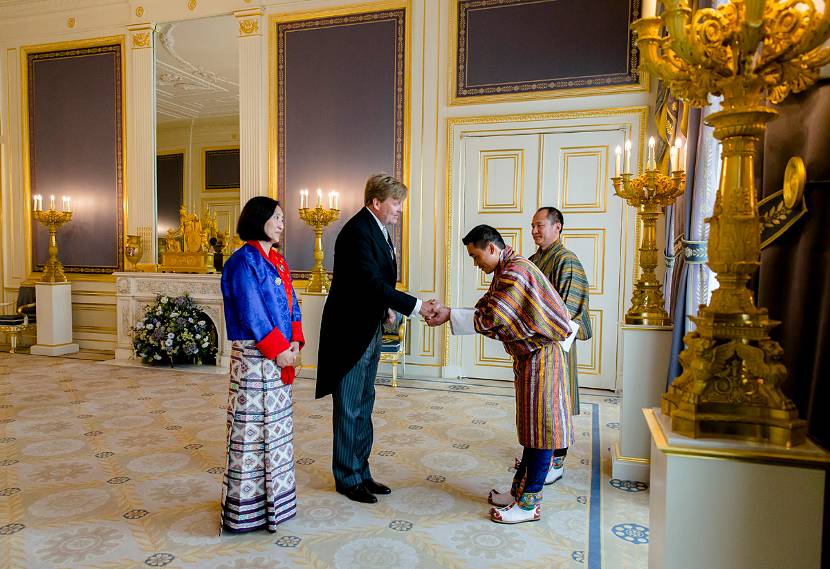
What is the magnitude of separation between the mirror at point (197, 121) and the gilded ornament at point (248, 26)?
0.23 m

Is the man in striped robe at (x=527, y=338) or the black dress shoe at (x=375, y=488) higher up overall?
the man in striped robe at (x=527, y=338)

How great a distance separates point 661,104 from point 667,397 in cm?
Answer: 398

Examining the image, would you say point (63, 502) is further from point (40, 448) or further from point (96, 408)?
point (96, 408)

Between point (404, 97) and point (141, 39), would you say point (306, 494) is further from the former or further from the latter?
point (141, 39)

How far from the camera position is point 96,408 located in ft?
15.8

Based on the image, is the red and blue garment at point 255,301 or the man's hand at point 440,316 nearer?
the red and blue garment at point 255,301

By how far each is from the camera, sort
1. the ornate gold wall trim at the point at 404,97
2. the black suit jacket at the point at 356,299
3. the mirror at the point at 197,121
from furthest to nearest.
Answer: the mirror at the point at 197,121, the ornate gold wall trim at the point at 404,97, the black suit jacket at the point at 356,299

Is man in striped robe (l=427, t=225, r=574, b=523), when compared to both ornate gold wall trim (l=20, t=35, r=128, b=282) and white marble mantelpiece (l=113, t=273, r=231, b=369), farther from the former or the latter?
ornate gold wall trim (l=20, t=35, r=128, b=282)

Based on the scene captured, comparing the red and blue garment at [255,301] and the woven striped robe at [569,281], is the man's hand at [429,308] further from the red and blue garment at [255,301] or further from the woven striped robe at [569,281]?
the woven striped robe at [569,281]

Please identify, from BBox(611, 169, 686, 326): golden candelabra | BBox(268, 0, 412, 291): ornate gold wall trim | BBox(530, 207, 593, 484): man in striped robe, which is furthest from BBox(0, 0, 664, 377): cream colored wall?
BBox(530, 207, 593, 484): man in striped robe

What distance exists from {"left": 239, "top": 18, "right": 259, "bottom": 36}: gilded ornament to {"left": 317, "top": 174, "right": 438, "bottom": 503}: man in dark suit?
16.0ft

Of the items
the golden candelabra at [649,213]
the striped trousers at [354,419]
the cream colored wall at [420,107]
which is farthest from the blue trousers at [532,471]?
the cream colored wall at [420,107]

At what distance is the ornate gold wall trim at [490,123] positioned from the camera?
555 centimetres

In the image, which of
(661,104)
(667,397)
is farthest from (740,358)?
(661,104)
